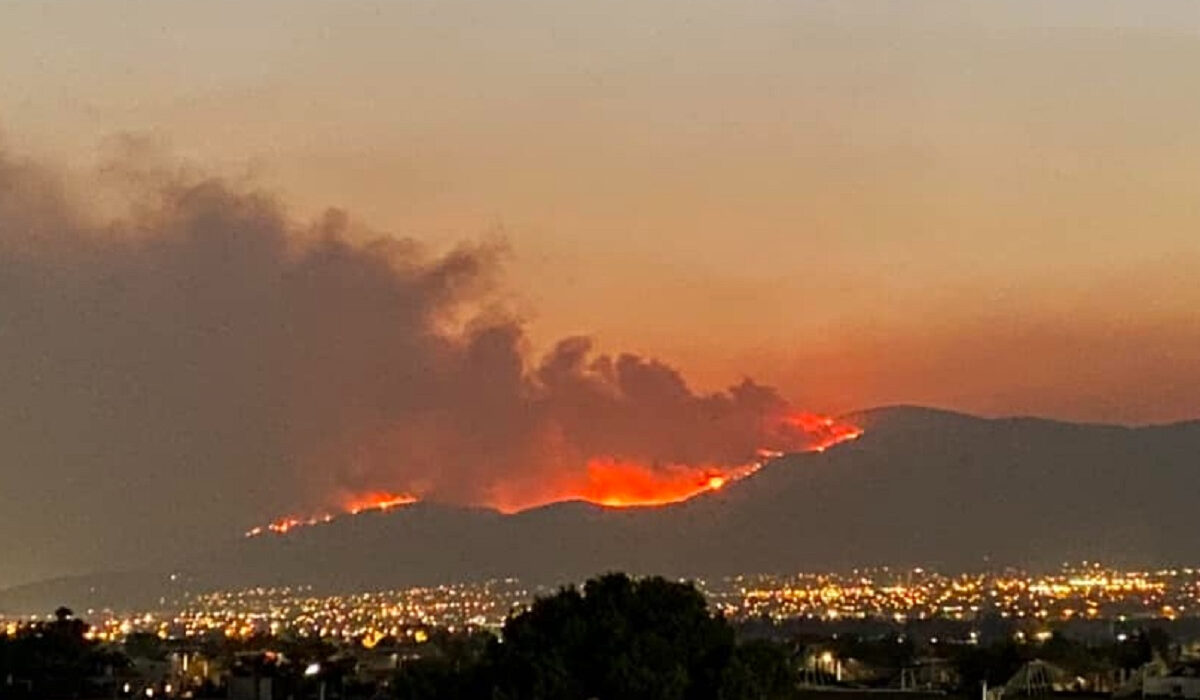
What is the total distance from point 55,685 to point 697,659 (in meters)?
30.9

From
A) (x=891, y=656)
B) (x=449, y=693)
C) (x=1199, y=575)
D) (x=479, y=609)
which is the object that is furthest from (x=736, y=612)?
(x=449, y=693)

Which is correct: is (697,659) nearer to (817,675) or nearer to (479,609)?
(817,675)

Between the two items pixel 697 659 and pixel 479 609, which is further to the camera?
pixel 479 609

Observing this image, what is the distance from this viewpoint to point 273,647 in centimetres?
7956

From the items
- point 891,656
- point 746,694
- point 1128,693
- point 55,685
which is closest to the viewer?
point 746,694

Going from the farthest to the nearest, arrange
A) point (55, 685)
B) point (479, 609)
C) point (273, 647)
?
point (479, 609)
point (273, 647)
point (55, 685)

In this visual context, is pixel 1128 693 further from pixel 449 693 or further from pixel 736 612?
pixel 736 612

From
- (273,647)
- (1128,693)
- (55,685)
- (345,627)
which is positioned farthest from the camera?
(345,627)

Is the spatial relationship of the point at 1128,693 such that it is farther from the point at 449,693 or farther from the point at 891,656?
the point at 449,693

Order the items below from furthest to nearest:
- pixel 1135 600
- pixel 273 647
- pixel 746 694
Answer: pixel 1135 600 < pixel 273 647 < pixel 746 694

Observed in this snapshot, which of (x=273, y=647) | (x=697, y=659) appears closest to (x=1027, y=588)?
(x=273, y=647)

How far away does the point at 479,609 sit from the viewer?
176 m

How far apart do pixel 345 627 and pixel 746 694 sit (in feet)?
361

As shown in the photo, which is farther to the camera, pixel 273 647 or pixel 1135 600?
pixel 1135 600
